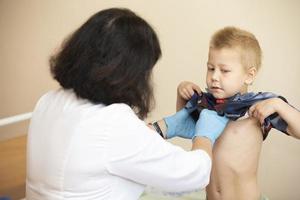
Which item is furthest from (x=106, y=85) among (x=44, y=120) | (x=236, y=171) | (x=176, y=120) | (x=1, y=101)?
(x=1, y=101)

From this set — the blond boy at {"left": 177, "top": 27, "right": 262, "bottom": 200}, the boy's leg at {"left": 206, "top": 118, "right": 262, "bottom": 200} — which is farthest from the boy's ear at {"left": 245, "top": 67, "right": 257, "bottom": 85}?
the boy's leg at {"left": 206, "top": 118, "right": 262, "bottom": 200}

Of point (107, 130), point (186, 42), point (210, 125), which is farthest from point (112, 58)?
point (186, 42)

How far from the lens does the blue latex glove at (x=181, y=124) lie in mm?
1328

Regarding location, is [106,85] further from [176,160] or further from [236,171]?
[236,171]

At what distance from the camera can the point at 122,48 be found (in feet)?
3.01

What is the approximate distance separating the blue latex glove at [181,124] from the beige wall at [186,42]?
1.27 feet

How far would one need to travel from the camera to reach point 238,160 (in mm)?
1263

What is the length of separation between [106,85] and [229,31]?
51 centimetres

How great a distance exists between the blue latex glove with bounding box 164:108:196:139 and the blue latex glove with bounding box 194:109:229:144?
0.40 ft

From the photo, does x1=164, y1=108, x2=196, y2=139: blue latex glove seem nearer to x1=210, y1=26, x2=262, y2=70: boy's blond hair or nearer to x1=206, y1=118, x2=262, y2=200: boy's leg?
x1=206, y1=118, x2=262, y2=200: boy's leg

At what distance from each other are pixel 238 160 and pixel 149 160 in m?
0.46

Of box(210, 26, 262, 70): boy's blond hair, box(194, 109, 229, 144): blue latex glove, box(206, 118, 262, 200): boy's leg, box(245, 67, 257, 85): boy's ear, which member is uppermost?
box(210, 26, 262, 70): boy's blond hair

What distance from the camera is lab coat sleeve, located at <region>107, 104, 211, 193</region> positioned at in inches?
34.9

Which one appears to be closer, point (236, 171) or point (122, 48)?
point (122, 48)
